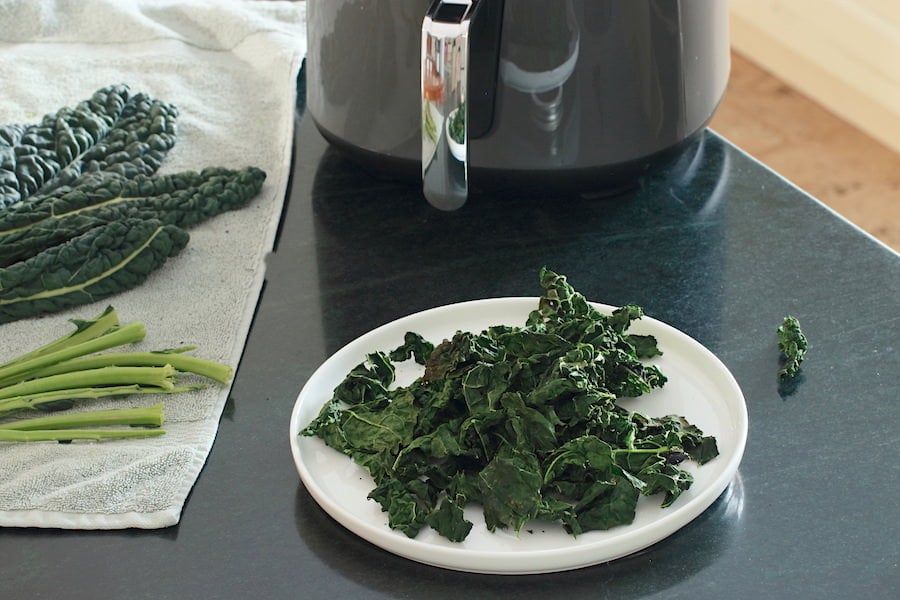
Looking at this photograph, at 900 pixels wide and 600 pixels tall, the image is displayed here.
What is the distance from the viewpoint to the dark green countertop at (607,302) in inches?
25.5

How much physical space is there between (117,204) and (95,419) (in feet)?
0.94

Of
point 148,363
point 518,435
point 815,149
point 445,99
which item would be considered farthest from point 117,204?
point 815,149

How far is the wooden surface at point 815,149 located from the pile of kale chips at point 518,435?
1.69m

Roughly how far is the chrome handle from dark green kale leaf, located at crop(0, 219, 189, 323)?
0.85 feet

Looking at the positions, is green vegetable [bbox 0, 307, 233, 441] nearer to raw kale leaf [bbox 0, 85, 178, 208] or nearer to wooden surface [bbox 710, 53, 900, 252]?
raw kale leaf [bbox 0, 85, 178, 208]

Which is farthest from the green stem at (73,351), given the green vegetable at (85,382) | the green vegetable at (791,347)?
the green vegetable at (791,347)

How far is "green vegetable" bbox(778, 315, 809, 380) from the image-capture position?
0.79 metres

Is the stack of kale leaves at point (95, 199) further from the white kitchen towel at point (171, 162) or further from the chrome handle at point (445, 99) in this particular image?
the chrome handle at point (445, 99)

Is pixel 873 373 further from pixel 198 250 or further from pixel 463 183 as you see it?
pixel 198 250

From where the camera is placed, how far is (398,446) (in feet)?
2.25

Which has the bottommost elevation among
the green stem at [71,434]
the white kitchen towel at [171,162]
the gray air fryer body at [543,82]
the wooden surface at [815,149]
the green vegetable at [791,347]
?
the wooden surface at [815,149]

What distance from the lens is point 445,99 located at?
79 centimetres

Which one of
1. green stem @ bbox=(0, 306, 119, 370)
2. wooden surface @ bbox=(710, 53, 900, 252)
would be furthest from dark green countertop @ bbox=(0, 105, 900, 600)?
wooden surface @ bbox=(710, 53, 900, 252)

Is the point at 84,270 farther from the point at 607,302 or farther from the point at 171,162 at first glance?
the point at 607,302
